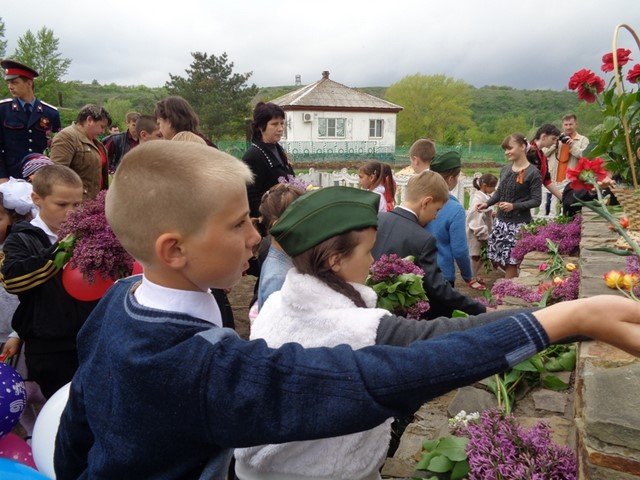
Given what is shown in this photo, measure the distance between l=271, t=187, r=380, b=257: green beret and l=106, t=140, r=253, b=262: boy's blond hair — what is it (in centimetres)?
49

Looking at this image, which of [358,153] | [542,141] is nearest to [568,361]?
[542,141]

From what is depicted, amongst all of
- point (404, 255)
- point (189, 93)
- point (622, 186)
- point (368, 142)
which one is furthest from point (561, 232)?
point (189, 93)

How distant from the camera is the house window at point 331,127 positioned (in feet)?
133

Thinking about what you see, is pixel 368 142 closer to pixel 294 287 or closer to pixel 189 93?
pixel 189 93

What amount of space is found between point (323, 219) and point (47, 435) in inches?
64.8

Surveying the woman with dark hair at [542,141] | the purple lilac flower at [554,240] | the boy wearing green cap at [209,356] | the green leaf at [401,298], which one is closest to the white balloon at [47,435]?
the boy wearing green cap at [209,356]

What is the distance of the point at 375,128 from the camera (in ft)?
141

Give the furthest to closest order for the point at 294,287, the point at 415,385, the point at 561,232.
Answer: the point at 561,232, the point at 294,287, the point at 415,385

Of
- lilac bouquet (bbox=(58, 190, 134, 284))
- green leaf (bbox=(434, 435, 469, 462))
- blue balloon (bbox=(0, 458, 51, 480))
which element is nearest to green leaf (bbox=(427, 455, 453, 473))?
green leaf (bbox=(434, 435, 469, 462))

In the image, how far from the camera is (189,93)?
46906mm

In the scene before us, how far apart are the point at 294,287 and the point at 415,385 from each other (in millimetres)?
722

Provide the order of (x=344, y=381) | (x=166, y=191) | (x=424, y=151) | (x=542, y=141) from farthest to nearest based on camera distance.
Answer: (x=542, y=141), (x=424, y=151), (x=166, y=191), (x=344, y=381)

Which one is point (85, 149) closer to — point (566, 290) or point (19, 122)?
point (19, 122)

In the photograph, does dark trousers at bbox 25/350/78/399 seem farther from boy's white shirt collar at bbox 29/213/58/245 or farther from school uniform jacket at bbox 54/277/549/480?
school uniform jacket at bbox 54/277/549/480
